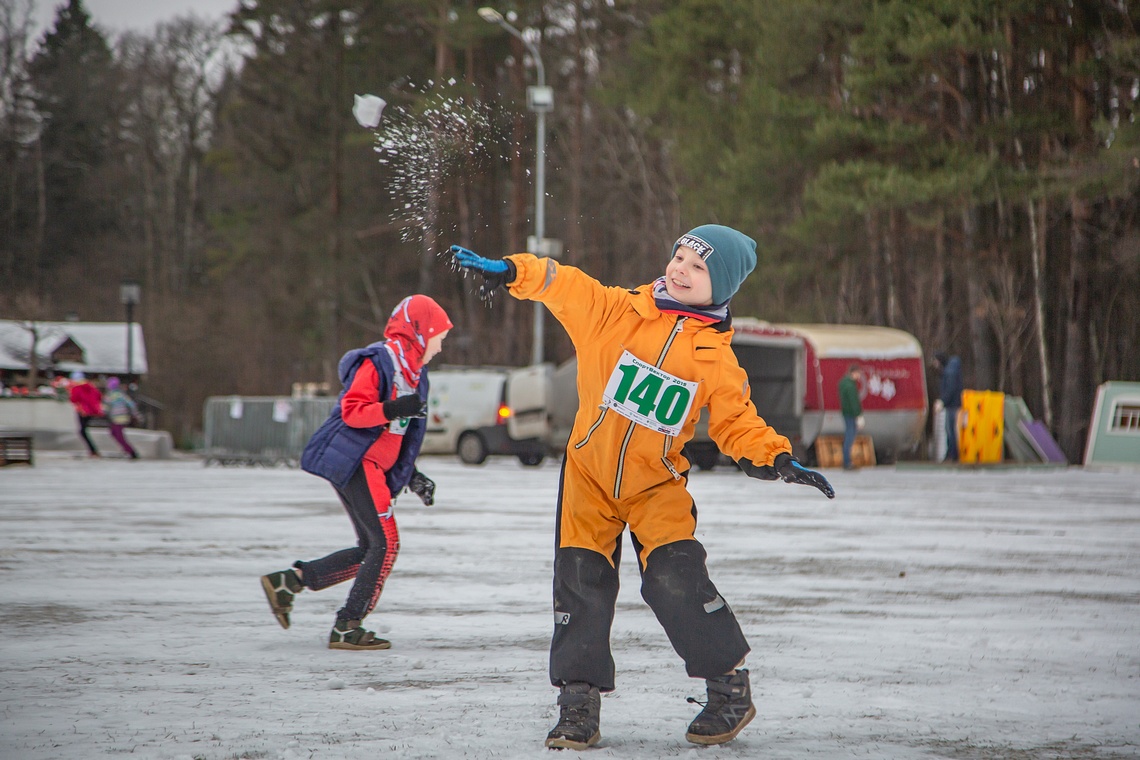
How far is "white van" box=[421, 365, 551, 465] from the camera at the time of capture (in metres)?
25.2

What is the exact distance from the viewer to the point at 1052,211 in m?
28.8

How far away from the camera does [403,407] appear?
20.6 ft

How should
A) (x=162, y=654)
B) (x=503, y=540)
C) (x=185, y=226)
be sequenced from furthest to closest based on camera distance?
(x=185, y=226), (x=503, y=540), (x=162, y=654)

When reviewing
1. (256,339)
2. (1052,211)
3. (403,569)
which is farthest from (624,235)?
(403,569)

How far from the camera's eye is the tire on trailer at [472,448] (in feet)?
86.3

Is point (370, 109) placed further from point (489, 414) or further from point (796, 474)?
point (489, 414)

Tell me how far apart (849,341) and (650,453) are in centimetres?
2088

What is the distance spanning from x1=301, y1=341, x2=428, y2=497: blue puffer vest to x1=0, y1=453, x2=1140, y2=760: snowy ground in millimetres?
807

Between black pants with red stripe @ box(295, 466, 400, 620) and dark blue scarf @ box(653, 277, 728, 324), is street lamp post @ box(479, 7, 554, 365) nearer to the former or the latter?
black pants with red stripe @ box(295, 466, 400, 620)

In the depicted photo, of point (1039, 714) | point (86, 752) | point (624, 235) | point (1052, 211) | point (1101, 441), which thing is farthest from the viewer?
point (624, 235)

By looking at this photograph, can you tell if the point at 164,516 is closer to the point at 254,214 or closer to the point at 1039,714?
the point at 1039,714

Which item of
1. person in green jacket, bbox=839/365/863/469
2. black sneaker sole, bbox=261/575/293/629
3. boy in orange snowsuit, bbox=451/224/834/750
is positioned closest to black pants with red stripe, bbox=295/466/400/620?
black sneaker sole, bbox=261/575/293/629

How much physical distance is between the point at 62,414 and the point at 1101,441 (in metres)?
23.5

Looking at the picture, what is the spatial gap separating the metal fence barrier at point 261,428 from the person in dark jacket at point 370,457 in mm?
19410
